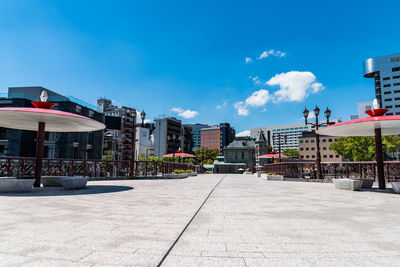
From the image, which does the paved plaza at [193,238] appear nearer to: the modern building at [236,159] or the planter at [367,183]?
the planter at [367,183]

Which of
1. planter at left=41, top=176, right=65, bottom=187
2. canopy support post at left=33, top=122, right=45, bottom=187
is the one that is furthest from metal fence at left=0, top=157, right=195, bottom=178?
canopy support post at left=33, top=122, right=45, bottom=187

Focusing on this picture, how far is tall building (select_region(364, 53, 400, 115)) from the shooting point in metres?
92.0

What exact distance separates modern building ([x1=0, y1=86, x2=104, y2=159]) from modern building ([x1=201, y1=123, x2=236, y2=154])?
107m

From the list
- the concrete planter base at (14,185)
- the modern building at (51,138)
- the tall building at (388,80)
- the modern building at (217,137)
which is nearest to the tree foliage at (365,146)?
the concrete planter base at (14,185)

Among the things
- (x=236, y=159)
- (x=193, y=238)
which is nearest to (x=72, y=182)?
(x=193, y=238)

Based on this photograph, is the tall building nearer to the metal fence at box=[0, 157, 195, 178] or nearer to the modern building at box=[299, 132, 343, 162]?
the modern building at box=[299, 132, 343, 162]

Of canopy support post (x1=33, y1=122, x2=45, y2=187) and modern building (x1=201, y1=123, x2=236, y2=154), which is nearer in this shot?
canopy support post (x1=33, y1=122, x2=45, y2=187)

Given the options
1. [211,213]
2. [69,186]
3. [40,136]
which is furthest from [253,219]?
Result: [40,136]

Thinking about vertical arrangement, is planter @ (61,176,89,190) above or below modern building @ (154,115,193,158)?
below

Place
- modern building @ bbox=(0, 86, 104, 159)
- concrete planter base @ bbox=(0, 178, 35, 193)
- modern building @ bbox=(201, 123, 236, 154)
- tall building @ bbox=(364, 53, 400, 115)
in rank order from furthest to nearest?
modern building @ bbox=(201, 123, 236, 154) → tall building @ bbox=(364, 53, 400, 115) → modern building @ bbox=(0, 86, 104, 159) → concrete planter base @ bbox=(0, 178, 35, 193)

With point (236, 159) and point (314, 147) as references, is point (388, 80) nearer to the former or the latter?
point (314, 147)

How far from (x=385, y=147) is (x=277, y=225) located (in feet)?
159

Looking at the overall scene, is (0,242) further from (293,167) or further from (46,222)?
(293,167)

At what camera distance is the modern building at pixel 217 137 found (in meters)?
150
